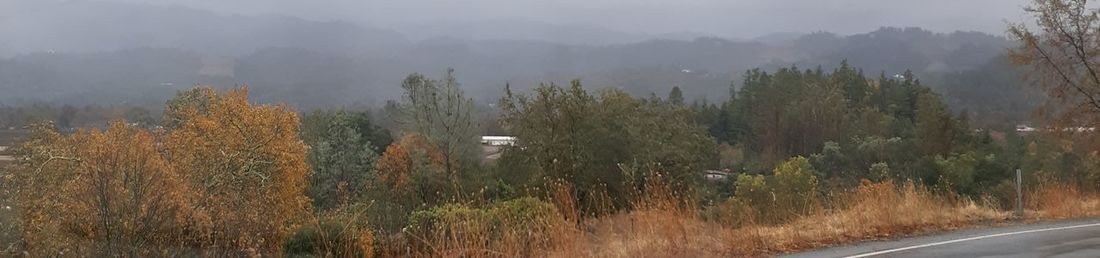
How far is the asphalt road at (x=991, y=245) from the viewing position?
1031 cm

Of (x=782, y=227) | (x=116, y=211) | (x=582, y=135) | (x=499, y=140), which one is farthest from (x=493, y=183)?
(x=116, y=211)

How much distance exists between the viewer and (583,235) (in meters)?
9.47

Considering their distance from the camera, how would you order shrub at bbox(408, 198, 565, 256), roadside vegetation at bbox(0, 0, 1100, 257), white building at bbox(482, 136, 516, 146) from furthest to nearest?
1. white building at bbox(482, 136, 516, 146)
2. shrub at bbox(408, 198, 565, 256)
3. roadside vegetation at bbox(0, 0, 1100, 257)

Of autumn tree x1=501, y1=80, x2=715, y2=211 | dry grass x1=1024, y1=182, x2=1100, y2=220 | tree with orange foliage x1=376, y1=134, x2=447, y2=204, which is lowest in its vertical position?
tree with orange foliage x1=376, y1=134, x2=447, y2=204

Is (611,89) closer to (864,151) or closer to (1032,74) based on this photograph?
(1032,74)

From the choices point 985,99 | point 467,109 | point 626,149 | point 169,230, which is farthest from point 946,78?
point 169,230

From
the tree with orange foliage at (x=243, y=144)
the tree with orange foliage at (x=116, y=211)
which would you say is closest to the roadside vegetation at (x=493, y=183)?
the tree with orange foliage at (x=116, y=211)

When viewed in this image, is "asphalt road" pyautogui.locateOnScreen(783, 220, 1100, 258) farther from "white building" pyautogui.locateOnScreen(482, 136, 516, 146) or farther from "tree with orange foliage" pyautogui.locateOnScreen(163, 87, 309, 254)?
"white building" pyautogui.locateOnScreen(482, 136, 516, 146)

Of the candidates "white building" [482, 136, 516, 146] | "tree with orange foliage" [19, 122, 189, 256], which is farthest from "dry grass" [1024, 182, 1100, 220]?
"white building" [482, 136, 516, 146]

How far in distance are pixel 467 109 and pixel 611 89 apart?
13.4 meters

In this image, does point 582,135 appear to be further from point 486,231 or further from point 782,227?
point 486,231

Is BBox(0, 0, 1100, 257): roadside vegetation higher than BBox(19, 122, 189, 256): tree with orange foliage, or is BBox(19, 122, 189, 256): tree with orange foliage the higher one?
BBox(19, 122, 189, 256): tree with orange foliage

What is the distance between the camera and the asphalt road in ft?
33.8

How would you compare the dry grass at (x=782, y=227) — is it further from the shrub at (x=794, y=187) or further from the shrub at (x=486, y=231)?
the shrub at (x=794, y=187)
